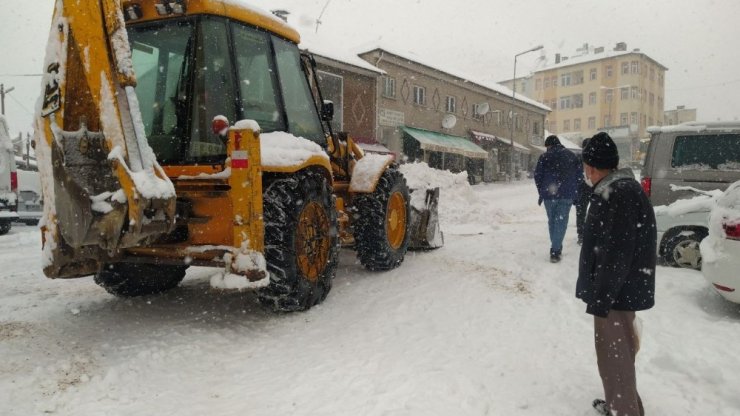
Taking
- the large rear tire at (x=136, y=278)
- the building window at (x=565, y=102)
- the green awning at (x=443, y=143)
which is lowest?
the large rear tire at (x=136, y=278)

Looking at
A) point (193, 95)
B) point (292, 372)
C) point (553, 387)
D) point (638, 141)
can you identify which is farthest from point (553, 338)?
point (638, 141)

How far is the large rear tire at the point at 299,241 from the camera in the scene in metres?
3.85

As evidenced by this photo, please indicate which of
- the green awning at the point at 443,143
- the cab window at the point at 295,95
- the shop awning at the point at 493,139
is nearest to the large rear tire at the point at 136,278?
the cab window at the point at 295,95

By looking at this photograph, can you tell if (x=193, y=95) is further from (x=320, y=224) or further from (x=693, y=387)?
(x=693, y=387)

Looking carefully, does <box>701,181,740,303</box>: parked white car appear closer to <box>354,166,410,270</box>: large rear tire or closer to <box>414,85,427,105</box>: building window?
<box>354,166,410,270</box>: large rear tire

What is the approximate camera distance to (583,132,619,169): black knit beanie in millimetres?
2711

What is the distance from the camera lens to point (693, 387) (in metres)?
3.05

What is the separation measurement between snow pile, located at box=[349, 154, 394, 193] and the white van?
291 inches

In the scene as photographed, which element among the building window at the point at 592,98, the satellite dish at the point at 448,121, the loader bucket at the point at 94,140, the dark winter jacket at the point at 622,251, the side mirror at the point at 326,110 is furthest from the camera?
the building window at the point at 592,98

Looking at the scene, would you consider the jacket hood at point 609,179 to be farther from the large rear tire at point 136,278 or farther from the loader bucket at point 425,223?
the loader bucket at point 425,223

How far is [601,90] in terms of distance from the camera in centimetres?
6469

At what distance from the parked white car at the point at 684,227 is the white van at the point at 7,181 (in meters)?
11.0

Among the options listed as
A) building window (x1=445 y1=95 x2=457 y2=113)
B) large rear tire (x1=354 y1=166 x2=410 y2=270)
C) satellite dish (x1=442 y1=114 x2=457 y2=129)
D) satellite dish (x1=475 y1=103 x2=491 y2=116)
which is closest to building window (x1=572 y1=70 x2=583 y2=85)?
satellite dish (x1=475 y1=103 x2=491 y2=116)

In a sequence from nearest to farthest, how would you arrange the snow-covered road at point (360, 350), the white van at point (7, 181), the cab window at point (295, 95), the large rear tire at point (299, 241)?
the snow-covered road at point (360, 350)
the large rear tire at point (299, 241)
the cab window at point (295, 95)
the white van at point (7, 181)
